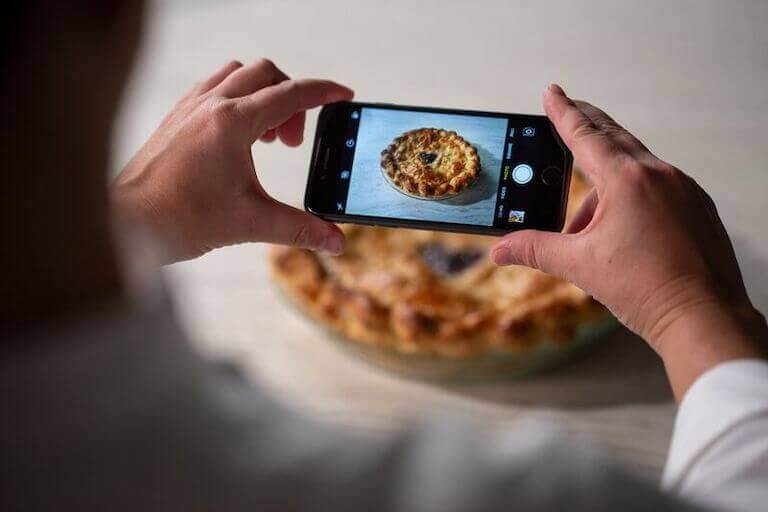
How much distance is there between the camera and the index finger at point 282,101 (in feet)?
1.84

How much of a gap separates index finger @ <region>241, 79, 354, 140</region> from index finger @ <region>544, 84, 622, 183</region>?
17cm

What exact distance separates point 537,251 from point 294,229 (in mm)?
167

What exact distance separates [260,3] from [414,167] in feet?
2.22

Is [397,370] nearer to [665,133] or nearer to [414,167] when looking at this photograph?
[414,167]

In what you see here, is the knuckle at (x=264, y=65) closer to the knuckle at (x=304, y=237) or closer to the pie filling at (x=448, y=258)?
the knuckle at (x=304, y=237)

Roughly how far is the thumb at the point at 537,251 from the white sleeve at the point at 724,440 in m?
0.13

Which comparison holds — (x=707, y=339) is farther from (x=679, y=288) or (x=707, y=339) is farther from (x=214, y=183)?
(x=214, y=183)

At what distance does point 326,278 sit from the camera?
756 millimetres

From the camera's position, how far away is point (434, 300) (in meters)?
0.74

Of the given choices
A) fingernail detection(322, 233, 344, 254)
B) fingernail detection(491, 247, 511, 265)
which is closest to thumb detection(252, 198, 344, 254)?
fingernail detection(322, 233, 344, 254)

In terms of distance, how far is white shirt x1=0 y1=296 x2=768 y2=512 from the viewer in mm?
252

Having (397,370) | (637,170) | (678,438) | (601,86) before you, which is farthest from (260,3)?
(678,438)

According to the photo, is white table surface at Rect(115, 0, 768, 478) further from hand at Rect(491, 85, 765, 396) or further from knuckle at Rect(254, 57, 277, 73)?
hand at Rect(491, 85, 765, 396)

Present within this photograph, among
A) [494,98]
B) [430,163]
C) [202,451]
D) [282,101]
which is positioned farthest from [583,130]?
[494,98]
